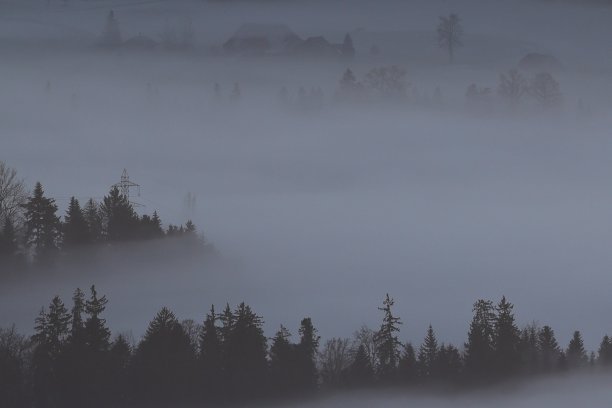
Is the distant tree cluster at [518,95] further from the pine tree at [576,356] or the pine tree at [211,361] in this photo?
the pine tree at [211,361]

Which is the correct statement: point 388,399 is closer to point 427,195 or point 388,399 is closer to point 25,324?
point 25,324

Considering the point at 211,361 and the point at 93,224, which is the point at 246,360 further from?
the point at 93,224

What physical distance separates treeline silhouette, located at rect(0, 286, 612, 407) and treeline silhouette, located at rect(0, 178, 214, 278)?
3.69 m

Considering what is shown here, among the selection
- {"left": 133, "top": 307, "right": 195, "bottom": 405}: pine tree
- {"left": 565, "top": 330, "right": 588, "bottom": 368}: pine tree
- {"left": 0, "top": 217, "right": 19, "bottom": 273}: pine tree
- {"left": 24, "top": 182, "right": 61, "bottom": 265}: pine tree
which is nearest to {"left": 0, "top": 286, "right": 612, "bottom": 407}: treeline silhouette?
{"left": 133, "top": 307, "right": 195, "bottom": 405}: pine tree

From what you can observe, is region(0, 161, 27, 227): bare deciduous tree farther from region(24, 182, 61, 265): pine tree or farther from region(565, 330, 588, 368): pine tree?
region(565, 330, 588, 368): pine tree

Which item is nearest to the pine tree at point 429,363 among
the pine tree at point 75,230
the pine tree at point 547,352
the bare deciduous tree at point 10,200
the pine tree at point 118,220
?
the pine tree at point 547,352

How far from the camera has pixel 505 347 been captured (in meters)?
64.5

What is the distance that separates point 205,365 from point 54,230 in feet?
55.9

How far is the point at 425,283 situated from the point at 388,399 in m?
51.1

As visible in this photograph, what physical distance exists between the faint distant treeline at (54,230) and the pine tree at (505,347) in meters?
23.2

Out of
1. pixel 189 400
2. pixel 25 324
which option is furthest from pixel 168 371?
pixel 25 324

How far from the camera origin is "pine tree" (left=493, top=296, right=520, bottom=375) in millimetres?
64312

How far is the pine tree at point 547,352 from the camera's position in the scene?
67.2 metres

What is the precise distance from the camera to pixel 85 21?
654 feet
